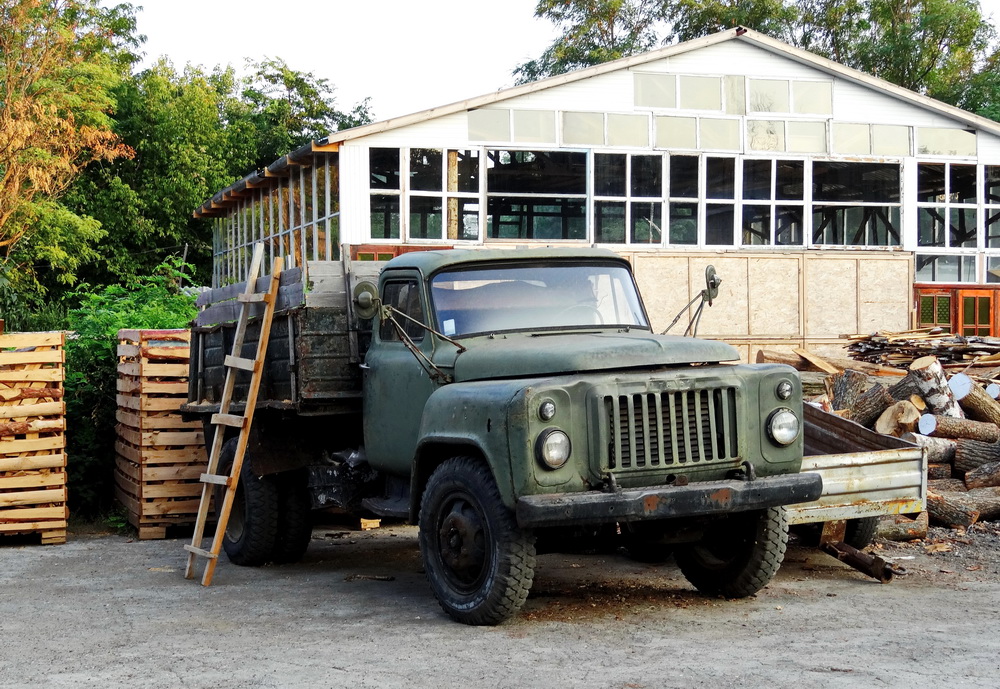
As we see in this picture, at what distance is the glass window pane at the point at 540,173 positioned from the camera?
936 inches

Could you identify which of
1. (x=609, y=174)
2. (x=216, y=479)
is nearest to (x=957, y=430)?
(x=216, y=479)

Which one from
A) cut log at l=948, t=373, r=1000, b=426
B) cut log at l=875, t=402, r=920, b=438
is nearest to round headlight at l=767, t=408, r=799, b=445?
cut log at l=875, t=402, r=920, b=438

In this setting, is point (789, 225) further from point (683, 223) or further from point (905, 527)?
point (905, 527)

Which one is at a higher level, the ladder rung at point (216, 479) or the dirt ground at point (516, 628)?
the ladder rung at point (216, 479)

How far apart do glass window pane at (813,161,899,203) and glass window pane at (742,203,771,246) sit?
1290 millimetres

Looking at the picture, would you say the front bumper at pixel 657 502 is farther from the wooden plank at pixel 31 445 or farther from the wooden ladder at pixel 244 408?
the wooden plank at pixel 31 445

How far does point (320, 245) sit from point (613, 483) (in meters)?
18.2

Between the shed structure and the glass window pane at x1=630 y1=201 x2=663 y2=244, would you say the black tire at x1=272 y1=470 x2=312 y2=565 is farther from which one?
the glass window pane at x1=630 y1=201 x2=663 y2=244

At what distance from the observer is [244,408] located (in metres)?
9.49

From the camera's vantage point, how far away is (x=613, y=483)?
6.80 meters

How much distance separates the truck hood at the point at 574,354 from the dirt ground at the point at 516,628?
4.92 ft

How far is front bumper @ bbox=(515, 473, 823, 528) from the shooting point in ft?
21.7

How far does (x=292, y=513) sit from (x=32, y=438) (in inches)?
121

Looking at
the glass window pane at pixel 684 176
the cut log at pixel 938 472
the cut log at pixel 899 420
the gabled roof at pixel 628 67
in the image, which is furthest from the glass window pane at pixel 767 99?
the cut log at pixel 938 472
